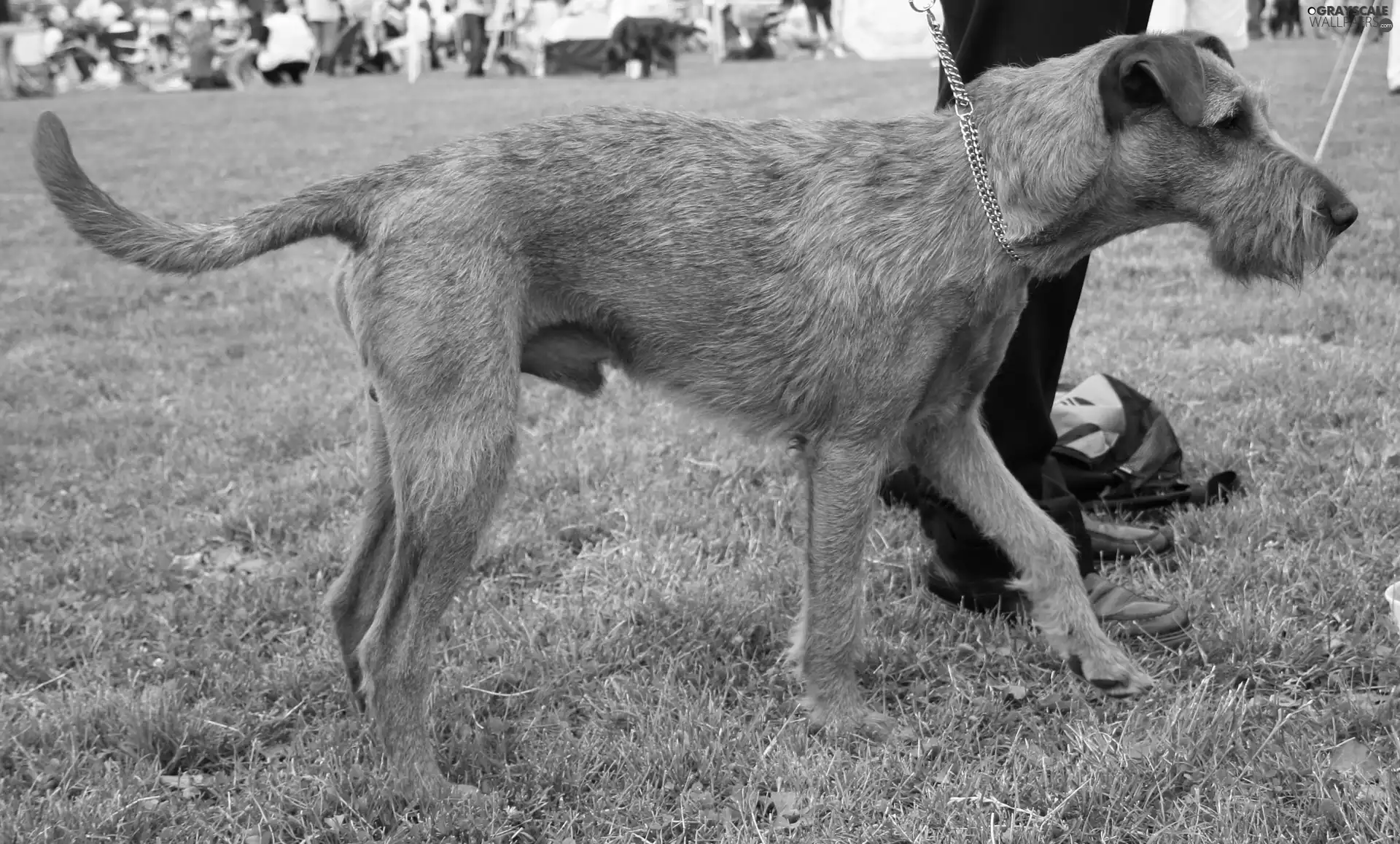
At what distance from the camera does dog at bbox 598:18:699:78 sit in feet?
74.2

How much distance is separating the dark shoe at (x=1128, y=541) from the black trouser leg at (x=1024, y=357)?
2.7 inches

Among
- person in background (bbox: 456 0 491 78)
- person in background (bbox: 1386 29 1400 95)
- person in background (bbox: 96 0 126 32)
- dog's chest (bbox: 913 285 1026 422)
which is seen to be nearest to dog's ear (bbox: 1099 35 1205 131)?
dog's chest (bbox: 913 285 1026 422)

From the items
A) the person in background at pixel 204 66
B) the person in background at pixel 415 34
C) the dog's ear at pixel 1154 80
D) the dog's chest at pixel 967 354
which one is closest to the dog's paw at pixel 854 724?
the dog's chest at pixel 967 354

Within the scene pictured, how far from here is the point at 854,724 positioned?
9.53 ft

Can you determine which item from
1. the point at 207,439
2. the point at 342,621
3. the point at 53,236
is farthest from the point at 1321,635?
the point at 53,236

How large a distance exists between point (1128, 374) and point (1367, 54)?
1708cm

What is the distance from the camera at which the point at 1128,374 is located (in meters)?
5.16

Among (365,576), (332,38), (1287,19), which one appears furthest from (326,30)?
(365,576)

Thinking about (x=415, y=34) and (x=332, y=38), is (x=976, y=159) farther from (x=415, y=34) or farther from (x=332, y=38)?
(x=332, y=38)

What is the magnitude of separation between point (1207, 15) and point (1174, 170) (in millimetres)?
5016

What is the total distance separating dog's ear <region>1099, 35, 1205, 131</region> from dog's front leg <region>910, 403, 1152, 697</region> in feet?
2.94

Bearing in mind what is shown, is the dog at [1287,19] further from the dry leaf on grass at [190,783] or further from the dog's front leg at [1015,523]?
the dry leaf on grass at [190,783]

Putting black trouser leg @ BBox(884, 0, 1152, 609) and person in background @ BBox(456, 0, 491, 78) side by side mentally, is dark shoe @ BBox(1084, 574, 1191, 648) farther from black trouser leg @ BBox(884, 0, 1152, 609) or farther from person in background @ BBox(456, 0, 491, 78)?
person in background @ BBox(456, 0, 491, 78)

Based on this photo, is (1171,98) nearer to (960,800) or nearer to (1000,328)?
(1000,328)
